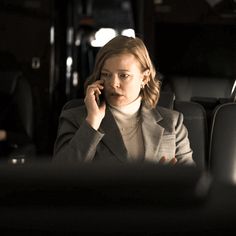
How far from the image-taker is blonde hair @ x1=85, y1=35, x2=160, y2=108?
2.07m

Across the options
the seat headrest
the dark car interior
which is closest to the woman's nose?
the dark car interior

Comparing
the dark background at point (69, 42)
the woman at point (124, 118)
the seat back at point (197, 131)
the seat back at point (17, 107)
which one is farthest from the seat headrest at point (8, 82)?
the seat back at point (197, 131)

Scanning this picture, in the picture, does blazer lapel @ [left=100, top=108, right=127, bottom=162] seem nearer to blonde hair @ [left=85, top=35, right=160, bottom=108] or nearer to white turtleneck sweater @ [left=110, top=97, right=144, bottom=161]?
white turtleneck sweater @ [left=110, top=97, right=144, bottom=161]

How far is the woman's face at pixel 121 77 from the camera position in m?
2.07

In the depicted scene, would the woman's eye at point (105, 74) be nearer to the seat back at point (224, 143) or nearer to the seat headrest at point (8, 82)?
the seat back at point (224, 143)

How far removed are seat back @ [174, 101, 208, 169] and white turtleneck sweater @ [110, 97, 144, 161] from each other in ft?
0.64

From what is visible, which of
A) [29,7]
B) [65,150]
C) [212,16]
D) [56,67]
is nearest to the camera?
[65,150]

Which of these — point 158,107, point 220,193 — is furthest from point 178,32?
A: point 220,193

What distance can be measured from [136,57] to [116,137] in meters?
0.28

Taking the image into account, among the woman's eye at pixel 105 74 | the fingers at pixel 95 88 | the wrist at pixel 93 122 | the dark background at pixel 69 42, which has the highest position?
the dark background at pixel 69 42

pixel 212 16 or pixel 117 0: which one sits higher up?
pixel 117 0

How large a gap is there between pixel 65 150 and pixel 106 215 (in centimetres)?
147

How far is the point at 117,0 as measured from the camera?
35.3 feet

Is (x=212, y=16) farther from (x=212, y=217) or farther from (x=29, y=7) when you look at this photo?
(x=212, y=217)
